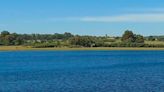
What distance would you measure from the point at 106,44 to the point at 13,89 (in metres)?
150

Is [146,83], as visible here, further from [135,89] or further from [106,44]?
[106,44]

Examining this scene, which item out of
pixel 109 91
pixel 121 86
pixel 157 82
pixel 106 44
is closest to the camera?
pixel 109 91

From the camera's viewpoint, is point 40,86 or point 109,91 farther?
point 40,86

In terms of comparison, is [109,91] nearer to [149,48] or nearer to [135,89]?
[135,89]

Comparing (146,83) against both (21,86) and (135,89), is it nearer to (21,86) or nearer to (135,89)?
(135,89)

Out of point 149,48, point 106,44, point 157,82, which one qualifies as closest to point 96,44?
point 106,44

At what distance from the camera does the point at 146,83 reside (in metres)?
51.0

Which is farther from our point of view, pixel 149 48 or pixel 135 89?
pixel 149 48

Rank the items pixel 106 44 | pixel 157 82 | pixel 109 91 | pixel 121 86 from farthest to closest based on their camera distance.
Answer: pixel 106 44 < pixel 157 82 < pixel 121 86 < pixel 109 91

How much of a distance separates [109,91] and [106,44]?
15186cm

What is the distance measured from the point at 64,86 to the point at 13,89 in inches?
191

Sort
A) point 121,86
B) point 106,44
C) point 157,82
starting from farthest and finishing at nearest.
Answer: point 106,44
point 157,82
point 121,86

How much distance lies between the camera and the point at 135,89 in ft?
150

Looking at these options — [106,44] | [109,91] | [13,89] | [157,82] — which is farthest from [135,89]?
[106,44]
